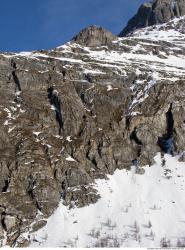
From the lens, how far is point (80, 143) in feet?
614

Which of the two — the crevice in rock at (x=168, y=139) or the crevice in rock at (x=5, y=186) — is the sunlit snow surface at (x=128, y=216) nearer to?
the crevice in rock at (x=168, y=139)

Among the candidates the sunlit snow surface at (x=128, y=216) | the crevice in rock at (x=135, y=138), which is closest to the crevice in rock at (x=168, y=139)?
the crevice in rock at (x=135, y=138)

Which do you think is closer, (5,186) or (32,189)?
(32,189)

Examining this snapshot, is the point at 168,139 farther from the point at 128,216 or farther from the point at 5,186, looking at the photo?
the point at 5,186

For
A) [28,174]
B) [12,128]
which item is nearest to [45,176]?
[28,174]

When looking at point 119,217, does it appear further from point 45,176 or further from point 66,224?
point 45,176

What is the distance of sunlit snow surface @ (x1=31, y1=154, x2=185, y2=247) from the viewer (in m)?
146

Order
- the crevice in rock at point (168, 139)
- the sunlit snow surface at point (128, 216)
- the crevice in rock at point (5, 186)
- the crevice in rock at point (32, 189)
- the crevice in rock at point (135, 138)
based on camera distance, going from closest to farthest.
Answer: the sunlit snow surface at point (128, 216) → the crevice in rock at point (32, 189) → the crevice in rock at point (5, 186) → the crevice in rock at point (168, 139) → the crevice in rock at point (135, 138)

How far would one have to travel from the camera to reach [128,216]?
156875mm

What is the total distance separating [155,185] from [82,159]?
26615 mm

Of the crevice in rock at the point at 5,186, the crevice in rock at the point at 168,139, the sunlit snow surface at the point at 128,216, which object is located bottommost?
the sunlit snow surface at the point at 128,216

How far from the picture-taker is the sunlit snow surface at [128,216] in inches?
5763

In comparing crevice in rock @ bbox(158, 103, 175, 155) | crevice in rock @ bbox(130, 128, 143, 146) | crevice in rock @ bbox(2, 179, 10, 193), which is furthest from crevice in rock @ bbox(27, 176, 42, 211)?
crevice in rock @ bbox(158, 103, 175, 155)

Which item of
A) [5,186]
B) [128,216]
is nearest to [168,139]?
[128,216]
